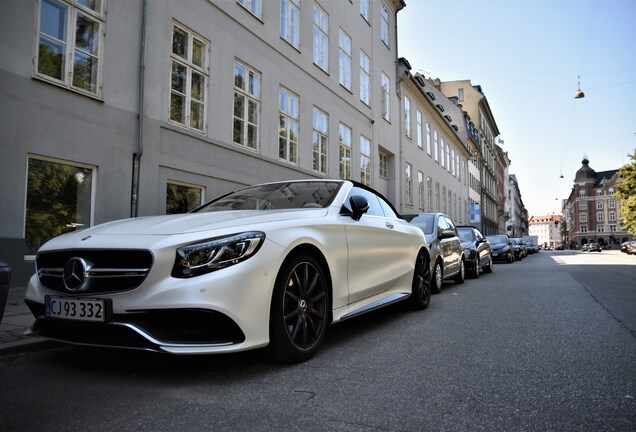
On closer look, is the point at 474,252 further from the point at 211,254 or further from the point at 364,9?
the point at 364,9

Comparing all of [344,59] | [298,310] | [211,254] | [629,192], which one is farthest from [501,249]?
[629,192]

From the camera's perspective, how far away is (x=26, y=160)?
7.36 m

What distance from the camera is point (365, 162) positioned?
2125 cm

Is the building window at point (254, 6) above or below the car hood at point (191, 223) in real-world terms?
above

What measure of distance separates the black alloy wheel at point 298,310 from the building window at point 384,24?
22545 millimetres

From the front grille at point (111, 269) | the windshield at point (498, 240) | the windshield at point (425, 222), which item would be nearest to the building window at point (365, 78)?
the windshield at point (498, 240)

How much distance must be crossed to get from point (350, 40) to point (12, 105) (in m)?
15.3

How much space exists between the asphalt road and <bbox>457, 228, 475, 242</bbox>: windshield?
352 inches

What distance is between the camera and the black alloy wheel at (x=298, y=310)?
342 cm

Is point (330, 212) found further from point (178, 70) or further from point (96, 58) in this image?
point (178, 70)

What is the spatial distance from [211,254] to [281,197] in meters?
1.72

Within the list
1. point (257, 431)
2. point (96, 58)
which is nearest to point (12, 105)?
point (96, 58)

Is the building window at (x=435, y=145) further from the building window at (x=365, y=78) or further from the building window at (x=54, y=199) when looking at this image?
the building window at (x=54, y=199)

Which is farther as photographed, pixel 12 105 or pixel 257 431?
pixel 12 105
